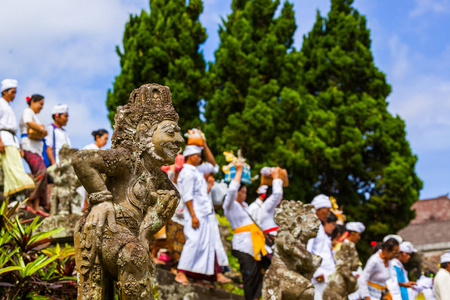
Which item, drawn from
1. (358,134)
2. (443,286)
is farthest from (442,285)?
(358,134)

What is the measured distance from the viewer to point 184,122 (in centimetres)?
1884

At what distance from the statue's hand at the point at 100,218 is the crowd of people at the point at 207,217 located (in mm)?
4216

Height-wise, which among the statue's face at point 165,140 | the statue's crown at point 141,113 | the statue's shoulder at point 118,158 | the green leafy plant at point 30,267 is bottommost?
the green leafy plant at point 30,267

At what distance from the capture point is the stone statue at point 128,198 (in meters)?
3.34

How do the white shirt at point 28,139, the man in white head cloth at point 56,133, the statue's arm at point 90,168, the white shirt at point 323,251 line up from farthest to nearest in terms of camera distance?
the man in white head cloth at point 56,133 < the white shirt at point 28,139 < the white shirt at point 323,251 < the statue's arm at point 90,168

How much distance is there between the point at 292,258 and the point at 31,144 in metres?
5.48

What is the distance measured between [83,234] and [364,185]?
1566 cm

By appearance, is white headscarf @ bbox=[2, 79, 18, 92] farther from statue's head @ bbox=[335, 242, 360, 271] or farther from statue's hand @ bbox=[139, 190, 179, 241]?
statue's hand @ bbox=[139, 190, 179, 241]

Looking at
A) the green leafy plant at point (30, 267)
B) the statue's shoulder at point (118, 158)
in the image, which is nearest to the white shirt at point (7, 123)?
the green leafy plant at point (30, 267)

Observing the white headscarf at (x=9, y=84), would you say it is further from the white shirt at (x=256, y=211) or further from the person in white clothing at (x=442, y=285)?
the person in white clothing at (x=442, y=285)

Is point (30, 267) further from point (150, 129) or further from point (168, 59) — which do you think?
point (168, 59)

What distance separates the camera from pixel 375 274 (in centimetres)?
938

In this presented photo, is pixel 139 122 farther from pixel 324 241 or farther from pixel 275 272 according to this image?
pixel 324 241

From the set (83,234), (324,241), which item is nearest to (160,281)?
(324,241)
